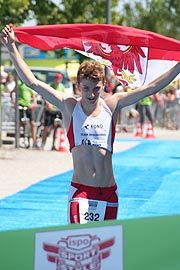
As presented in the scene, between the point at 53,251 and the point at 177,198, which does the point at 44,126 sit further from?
the point at 53,251

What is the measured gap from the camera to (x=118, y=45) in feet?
25.4

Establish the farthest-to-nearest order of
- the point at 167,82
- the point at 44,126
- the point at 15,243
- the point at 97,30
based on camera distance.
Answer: the point at 44,126
the point at 97,30
the point at 167,82
the point at 15,243

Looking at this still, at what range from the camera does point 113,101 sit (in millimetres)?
6785

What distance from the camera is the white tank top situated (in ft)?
21.9

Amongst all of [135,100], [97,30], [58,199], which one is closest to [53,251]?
[135,100]

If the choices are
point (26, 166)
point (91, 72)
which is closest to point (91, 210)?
point (91, 72)

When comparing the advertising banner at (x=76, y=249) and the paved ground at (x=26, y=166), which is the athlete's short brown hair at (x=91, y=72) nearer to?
the advertising banner at (x=76, y=249)

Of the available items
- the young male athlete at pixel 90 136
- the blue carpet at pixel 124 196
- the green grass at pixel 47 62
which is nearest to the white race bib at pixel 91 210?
the young male athlete at pixel 90 136

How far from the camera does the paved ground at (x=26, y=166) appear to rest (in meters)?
14.8

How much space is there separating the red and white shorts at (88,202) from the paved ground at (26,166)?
654 cm

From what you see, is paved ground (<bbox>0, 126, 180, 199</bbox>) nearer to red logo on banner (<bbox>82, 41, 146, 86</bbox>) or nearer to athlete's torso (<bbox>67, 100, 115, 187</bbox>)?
red logo on banner (<bbox>82, 41, 146, 86</bbox>)

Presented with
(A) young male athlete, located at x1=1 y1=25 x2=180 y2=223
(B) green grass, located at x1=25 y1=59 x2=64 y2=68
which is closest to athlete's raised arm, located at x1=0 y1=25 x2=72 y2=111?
(A) young male athlete, located at x1=1 y1=25 x2=180 y2=223

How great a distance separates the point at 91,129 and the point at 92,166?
0.91ft

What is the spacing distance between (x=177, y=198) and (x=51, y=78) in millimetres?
18952
